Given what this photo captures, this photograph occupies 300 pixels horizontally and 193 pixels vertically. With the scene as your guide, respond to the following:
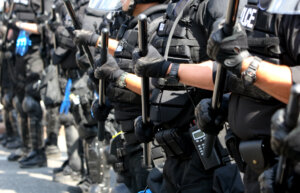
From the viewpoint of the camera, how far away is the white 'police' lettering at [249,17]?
2400mm

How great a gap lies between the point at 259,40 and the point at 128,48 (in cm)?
174

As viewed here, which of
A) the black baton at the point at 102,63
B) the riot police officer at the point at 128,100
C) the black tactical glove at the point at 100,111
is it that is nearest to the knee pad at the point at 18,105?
the black baton at the point at 102,63

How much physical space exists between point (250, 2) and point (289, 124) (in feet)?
2.69

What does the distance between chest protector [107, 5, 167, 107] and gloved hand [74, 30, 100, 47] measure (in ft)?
1.06

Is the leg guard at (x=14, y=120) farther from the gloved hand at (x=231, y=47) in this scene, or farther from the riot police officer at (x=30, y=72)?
the gloved hand at (x=231, y=47)

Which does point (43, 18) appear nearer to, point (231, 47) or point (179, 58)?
point (179, 58)

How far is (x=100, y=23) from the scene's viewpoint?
17.6 feet

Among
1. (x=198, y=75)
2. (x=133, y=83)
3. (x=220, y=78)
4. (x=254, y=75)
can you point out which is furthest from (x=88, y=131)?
(x=254, y=75)

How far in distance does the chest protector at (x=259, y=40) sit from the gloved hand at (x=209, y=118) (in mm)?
Result: 220

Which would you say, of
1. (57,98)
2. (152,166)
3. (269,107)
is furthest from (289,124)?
(57,98)

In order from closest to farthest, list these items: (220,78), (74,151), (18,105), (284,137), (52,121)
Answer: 1. (284,137)
2. (220,78)
3. (74,151)
4. (52,121)
5. (18,105)

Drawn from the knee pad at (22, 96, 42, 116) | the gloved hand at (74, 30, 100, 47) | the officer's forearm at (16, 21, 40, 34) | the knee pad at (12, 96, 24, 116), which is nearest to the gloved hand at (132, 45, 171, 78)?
the gloved hand at (74, 30, 100, 47)

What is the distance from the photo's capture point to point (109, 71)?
12.8 ft

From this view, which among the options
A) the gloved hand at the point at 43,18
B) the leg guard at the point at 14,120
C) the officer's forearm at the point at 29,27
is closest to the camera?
the gloved hand at the point at 43,18
